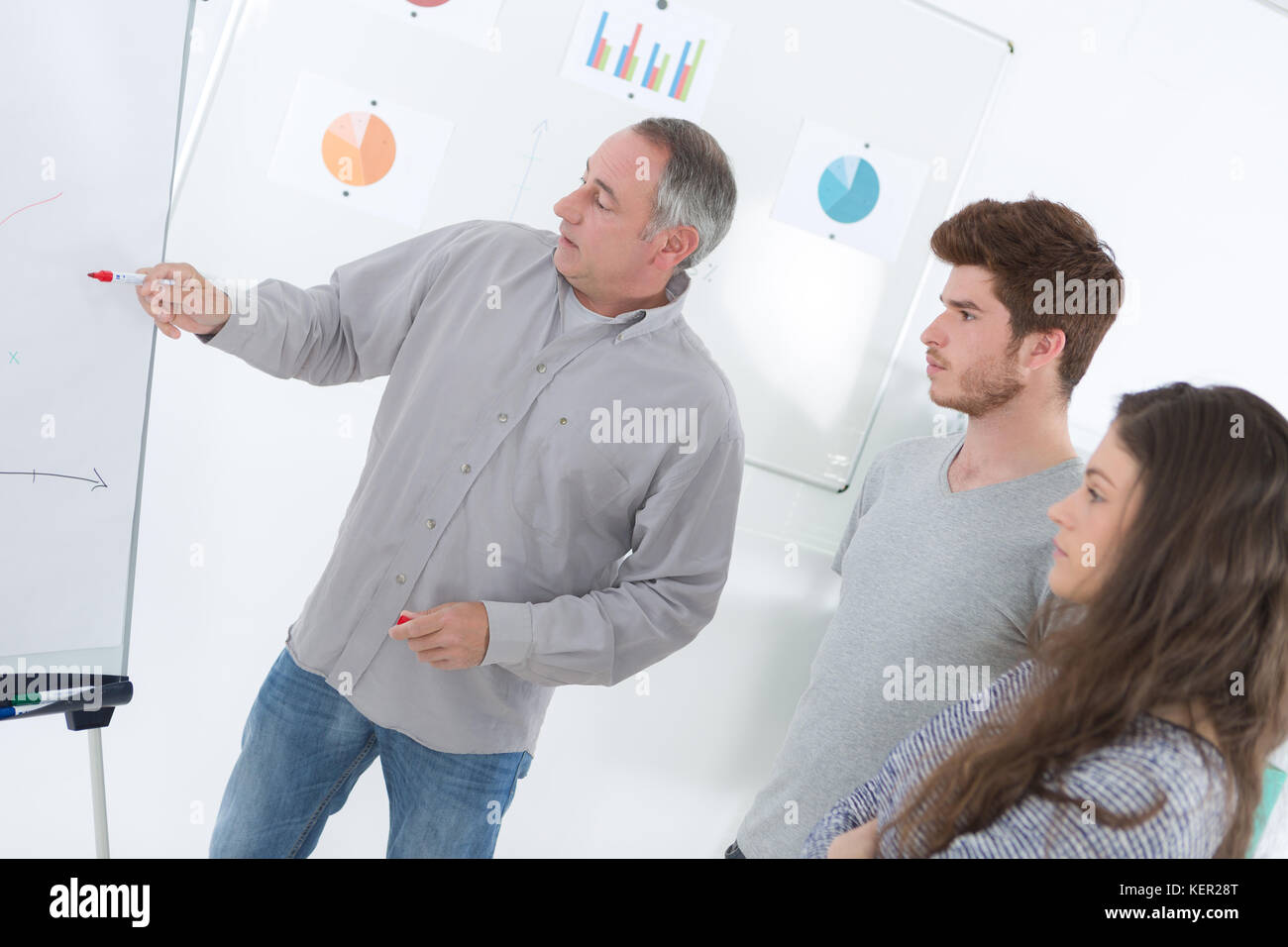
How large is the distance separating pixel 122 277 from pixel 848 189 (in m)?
1.35

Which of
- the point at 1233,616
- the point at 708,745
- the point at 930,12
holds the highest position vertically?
the point at 930,12

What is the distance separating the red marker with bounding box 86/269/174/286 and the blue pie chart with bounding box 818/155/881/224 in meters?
1.26

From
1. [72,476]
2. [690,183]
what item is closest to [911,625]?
[690,183]

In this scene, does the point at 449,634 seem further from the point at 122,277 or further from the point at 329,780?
the point at 122,277

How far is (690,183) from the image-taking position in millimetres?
1401

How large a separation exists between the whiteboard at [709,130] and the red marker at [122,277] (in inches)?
22.2

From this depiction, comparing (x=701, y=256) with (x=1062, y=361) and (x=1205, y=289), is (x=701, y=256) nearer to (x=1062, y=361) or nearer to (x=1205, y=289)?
(x=1062, y=361)

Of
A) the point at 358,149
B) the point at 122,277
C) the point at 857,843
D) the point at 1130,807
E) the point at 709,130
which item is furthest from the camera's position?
the point at 709,130

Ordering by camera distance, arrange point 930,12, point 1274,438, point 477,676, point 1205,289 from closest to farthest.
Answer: point 1274,438 < point 477,676 < point 930,12 < point 1205,289

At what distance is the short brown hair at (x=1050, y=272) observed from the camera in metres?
1.37

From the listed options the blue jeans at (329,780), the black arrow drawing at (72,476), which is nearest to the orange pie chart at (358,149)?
the black arrow drawing at (72,476)

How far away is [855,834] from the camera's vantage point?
1.00 metres
